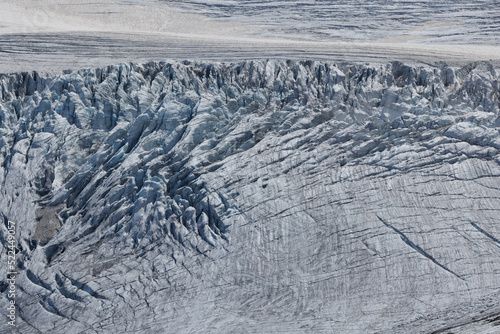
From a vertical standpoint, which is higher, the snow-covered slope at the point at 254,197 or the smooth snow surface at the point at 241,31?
the smooth snow surface at the point at 241,31

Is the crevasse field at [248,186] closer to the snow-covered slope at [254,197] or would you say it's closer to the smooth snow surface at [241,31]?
the snow-covered slope at [254,197]

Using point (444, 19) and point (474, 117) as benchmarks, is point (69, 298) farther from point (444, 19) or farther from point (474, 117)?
point (444, 19)

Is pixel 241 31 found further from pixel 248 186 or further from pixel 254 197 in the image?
pixel 254 197

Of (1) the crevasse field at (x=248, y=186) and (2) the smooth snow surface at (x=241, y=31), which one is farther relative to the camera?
(2) the smooth snow surface at (x=241, y=31)

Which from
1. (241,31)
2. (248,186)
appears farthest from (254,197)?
(241,31)

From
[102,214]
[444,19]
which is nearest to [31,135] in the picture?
[102,214]

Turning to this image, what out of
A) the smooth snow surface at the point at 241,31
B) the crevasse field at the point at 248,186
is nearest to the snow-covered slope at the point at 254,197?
the crevasse field at the point at 248,186
